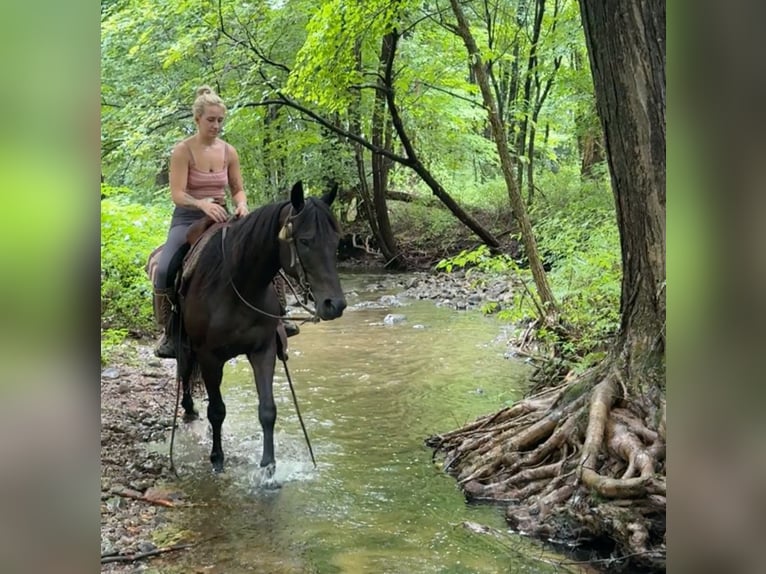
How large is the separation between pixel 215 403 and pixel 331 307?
1712 millimetres

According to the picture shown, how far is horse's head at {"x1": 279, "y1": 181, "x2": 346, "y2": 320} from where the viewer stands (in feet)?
15.0

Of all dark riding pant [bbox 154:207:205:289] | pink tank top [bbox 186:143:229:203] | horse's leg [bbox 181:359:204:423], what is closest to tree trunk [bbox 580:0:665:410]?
pink tank top [bbox 186:143:229:203]

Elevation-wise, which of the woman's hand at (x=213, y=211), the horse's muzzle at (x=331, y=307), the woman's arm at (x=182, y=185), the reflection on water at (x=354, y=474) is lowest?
the reflection on water at (x=354, y=474)

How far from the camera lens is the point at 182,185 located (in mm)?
5367

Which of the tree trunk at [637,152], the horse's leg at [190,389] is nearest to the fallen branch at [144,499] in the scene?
the horse's leg at [190,389]

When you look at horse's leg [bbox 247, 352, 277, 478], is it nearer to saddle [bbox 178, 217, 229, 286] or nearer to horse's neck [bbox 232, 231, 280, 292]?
horse's neck [bbox 232, 231, 280, 292]

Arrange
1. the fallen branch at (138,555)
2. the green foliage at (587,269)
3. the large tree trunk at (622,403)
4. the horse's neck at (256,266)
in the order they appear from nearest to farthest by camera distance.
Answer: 1. the fallen branch at (138,555)
2. the large tree trunk at (622,403)
3. the horse's neck at (256,266)
4. the green foliage at (587,269)

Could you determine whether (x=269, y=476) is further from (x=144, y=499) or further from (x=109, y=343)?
(x=109, y=343)

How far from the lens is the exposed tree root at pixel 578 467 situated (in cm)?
395

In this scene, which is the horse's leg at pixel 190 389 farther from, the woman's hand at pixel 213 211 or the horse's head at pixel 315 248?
the horse's head at pixel 315 248

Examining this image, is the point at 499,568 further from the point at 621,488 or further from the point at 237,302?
the point at 237,302

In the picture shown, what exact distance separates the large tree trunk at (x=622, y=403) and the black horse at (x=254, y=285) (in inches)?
70.7

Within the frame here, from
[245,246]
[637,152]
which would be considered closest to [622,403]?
[637,152]
